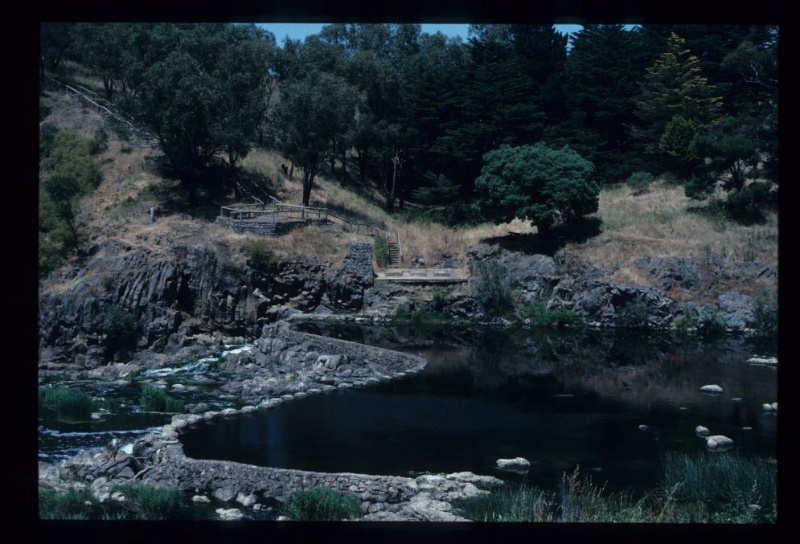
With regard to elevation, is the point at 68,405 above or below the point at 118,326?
below

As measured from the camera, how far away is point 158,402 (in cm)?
1217

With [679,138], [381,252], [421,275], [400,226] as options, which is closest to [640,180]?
[679,138]

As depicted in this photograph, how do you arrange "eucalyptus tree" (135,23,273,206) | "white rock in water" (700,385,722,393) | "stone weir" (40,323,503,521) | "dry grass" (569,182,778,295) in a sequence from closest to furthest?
"stone weir" (40,323,503,521) < "white rock in water" (700,385,722,393) < "dry grass" (569,182,778,295) < "eucalyptus tree" (135,23,273,206)

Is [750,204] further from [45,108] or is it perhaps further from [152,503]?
[45,108]

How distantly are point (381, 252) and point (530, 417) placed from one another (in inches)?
430

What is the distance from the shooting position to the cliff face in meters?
17.0

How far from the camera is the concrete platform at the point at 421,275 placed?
68.2 feet

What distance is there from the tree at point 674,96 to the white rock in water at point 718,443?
1734 cm

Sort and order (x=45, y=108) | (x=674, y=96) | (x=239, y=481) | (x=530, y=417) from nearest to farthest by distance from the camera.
→ (x=239, y=481) → (x=530, y=417) → (x=45, y=108) → (x=674, y=96)

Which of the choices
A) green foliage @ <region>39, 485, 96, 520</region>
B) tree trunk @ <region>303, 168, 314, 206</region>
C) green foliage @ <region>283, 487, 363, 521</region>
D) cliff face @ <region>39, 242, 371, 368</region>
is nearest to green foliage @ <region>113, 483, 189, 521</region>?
green foliage @ <region>39, 485, 96, 520</region>

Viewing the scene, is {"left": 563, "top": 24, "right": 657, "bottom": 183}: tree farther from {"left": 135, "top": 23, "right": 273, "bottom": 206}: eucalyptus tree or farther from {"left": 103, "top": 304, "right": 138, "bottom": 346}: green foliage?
{"left": 103, "top": 304, "right": 138, "bottom": 346}: green foliage

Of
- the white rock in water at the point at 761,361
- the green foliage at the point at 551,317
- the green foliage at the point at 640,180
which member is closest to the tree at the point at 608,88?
the green foliage at the point at 640,180

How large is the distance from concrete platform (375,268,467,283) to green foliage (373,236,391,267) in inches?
12.7

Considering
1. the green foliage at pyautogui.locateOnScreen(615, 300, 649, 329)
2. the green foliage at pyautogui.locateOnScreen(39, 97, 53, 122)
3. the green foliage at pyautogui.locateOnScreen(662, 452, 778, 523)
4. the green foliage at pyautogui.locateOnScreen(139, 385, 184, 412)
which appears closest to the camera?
the green foliage at pyautogui.locateOnScreen(662, 452, 778, 523)
